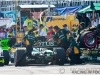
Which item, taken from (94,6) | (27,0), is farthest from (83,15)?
(27,0)

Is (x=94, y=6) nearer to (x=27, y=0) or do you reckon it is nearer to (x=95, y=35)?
(x=95, y=35)

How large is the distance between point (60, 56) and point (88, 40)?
2.39 metres

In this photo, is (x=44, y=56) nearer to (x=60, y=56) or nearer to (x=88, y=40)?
(x=60, y=56)

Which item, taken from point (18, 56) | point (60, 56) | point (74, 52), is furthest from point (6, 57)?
point (74, 52)

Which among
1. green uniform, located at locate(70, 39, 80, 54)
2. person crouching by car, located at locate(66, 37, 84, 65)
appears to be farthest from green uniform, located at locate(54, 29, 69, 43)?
green uniform, located at locate(70, 39, 80, 54)

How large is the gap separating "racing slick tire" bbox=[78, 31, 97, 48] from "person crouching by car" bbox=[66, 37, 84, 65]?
100 cm

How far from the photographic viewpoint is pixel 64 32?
68.4 feet

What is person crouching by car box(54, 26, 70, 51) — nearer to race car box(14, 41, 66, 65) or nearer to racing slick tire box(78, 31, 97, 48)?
race car box(14, 41, 66, 65)

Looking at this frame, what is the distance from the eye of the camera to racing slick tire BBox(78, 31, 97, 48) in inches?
846

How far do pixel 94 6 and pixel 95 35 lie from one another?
200cm

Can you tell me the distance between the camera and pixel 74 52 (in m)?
20.5

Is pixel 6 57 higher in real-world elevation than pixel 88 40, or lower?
lower

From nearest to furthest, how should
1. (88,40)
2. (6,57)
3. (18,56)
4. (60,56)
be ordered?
(60,56)
(18,56)
(6,57)
(88,40)

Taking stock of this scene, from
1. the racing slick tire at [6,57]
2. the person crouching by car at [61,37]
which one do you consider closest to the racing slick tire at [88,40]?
the person crouching by car at [61,37]
